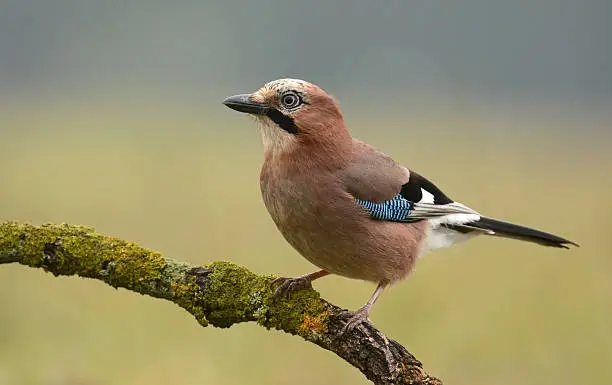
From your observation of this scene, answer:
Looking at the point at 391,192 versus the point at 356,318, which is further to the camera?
the point at 391,192

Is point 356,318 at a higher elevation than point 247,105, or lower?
lower

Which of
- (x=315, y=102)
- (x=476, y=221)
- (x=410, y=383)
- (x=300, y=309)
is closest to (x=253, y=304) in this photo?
(x=300, y=309)

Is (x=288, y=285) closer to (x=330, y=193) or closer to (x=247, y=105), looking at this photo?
(x=330, y=193)

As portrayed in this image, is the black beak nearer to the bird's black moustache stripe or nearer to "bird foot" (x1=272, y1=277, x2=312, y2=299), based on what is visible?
the bird's black moustache stripe

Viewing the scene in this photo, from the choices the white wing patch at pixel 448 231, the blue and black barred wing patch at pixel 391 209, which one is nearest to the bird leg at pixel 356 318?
the blue and black barred wing patch at pixel 391 209

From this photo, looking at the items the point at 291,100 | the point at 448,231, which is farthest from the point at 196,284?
the point at 448,231

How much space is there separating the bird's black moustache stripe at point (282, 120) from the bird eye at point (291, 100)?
57 mm

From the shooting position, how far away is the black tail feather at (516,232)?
395cm

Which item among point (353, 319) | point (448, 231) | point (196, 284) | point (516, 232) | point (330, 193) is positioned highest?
point (516, 232)

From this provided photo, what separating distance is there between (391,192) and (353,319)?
870mm

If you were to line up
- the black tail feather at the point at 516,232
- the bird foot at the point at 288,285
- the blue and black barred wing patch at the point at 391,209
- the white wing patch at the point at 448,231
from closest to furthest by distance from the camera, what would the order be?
the bird foot at the point at 288,285
the blue and black barred wing patch at the point at 391,209
the black tail feather at the point at 516,232
the white wing patch at the point at 448,231

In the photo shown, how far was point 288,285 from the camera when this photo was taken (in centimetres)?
348

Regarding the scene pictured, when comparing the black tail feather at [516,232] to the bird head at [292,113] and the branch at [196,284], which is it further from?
the branch at [196,284]

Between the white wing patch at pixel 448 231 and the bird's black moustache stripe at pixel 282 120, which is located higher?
the white wing patch at pixel 448 231
